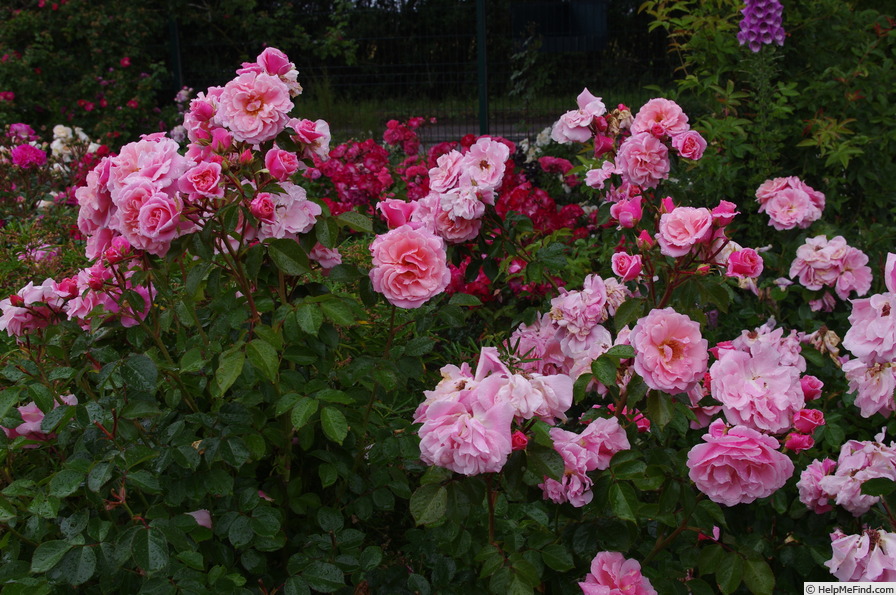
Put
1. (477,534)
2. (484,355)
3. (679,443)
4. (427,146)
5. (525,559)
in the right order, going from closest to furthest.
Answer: (484,355)
(525,559)
(477,534)
(679,443)
(427,146)

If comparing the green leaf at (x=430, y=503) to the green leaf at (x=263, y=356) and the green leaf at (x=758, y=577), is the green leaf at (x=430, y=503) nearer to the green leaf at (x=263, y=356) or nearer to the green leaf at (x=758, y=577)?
the green leaf at (x=263, y=356)

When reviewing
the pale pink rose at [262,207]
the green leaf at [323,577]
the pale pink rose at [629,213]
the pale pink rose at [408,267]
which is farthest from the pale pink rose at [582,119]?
the green leaf at [323,577]

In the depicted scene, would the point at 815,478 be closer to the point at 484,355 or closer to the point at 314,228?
the point at 484,355

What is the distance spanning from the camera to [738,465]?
41.9 inches

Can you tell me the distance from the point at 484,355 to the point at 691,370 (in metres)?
0.29

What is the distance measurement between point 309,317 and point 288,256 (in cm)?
10

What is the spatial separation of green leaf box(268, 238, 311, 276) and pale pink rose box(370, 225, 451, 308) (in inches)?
4.2

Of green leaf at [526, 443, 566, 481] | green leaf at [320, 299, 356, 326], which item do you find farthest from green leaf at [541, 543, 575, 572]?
green leaf at [320, 299, 356, 326]

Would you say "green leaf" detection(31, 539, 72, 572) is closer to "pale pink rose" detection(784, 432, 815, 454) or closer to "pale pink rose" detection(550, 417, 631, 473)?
"pale pink rose" detection(550, 417, 631, 473)

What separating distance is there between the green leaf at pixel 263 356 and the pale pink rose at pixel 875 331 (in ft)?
2.54

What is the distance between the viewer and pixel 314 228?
4.33 feet

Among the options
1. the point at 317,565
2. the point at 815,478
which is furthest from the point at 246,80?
the point at 815,478

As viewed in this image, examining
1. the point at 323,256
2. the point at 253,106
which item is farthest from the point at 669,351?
the point at 253,106

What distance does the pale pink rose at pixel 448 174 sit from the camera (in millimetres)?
1481
